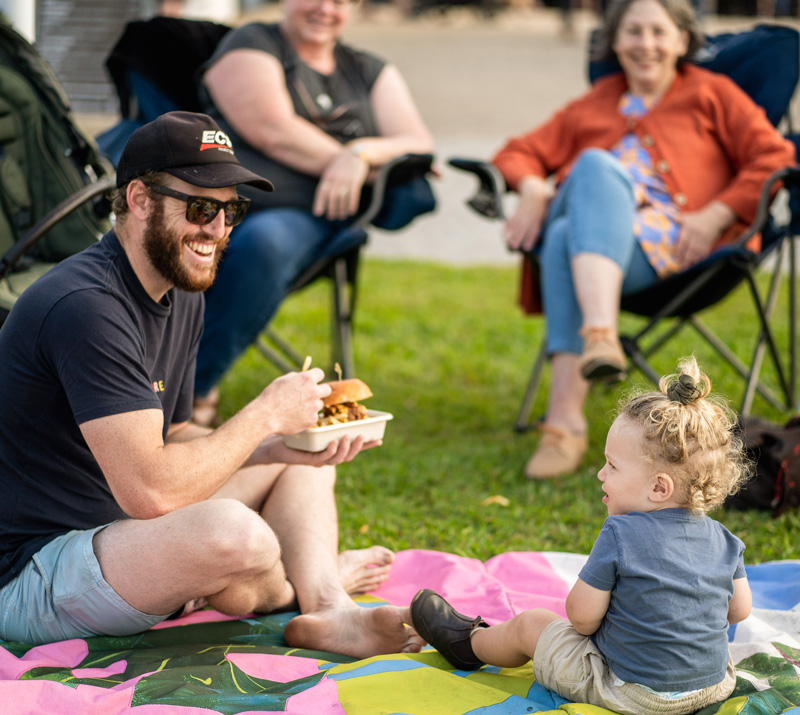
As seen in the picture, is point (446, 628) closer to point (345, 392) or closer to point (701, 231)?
point (345, 392)

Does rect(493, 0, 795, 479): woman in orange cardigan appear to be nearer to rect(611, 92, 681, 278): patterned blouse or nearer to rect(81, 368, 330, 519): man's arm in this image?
rect(611, 92, 681, 278): patterned blouse

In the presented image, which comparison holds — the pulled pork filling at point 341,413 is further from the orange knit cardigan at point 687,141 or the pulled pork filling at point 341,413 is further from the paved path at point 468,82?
the paved path at point 468,82

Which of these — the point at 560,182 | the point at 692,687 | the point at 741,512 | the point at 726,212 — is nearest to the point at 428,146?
the point at 560,182

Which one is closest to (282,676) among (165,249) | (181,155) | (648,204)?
(165,249)

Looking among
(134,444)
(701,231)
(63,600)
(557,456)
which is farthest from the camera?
(701,231)

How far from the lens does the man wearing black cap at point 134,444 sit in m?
1.81

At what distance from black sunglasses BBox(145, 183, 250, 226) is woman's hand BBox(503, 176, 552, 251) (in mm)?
1756

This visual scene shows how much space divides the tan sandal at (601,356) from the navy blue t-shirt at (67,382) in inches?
57.9

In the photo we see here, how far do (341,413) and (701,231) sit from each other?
185 centimetres

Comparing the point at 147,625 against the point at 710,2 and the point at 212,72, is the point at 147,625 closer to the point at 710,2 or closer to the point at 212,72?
the point at 212,72

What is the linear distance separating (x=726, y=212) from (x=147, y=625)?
250cm

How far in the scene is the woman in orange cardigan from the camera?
10.7 feet

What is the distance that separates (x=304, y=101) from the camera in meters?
3.62

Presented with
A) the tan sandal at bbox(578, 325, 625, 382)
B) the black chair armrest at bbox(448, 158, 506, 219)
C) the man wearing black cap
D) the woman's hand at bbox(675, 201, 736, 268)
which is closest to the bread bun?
the man wearing black cap
